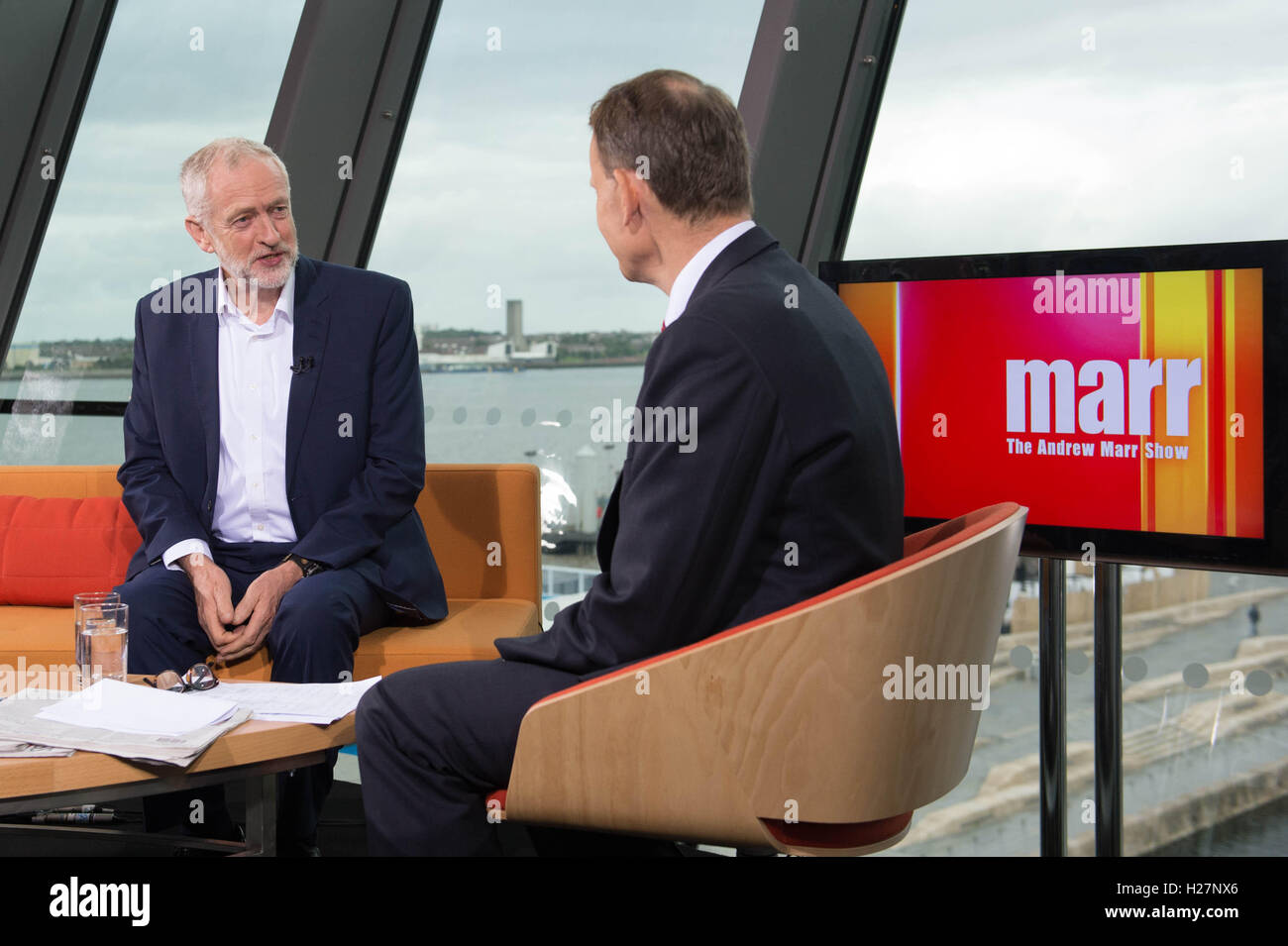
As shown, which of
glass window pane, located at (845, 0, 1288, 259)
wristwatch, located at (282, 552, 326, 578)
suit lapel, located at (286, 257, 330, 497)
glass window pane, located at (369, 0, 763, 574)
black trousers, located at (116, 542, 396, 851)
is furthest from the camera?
glass window pane, located at (369, 0, 763, 574)

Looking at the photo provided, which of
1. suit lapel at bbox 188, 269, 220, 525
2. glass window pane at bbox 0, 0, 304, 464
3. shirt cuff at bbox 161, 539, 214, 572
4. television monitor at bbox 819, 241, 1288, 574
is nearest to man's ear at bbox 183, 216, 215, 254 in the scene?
suit lapel at bbox 188, 269, 220, 525

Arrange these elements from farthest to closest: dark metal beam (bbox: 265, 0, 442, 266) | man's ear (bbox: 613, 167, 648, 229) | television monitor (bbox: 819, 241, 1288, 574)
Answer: dark metal beam (bbox: 265, 0, 442, 266) → television monitor (bbox: 819, 241, 1288, 574) → man's ear (bbox: 613, 167, 648, 229)

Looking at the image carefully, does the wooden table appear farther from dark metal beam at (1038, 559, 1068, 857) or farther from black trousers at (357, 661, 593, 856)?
dark metal beam at (1038, 559, 1068, 857)

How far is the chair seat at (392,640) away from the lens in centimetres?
264

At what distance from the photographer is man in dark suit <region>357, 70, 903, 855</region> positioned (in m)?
1.50

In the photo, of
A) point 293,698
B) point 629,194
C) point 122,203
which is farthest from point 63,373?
point 629,194

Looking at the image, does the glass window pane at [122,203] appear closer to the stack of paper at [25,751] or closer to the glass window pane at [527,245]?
the glass window pane at [527,245]

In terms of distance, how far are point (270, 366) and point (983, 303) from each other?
165cm

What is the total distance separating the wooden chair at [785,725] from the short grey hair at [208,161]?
67.9 inches

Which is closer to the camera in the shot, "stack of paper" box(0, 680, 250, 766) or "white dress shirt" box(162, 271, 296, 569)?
"stack of paper" box(0, 680, 250, 766)

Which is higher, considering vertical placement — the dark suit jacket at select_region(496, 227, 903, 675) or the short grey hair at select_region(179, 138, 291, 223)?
the short grey hair at select_region(179, 138, 291, 223)

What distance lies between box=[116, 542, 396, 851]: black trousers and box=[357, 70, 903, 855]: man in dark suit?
2.67 feet

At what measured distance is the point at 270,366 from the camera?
9.16 ft

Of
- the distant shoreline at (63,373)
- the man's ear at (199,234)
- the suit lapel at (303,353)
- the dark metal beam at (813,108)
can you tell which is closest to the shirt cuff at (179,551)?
the suit lapel at (303,353)
